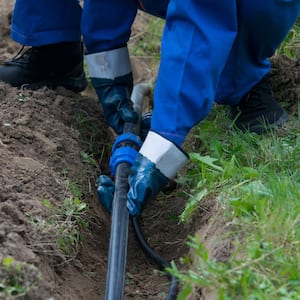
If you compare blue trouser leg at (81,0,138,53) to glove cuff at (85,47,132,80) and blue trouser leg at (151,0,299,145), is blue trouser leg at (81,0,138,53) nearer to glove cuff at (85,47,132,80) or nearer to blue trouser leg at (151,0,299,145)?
glove cuff at (85,47,132,80)

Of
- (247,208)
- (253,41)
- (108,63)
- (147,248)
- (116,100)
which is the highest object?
(253,41)

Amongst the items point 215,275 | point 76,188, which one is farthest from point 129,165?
point 215,275

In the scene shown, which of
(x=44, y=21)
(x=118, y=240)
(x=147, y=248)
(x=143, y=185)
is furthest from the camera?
(x=44, y=21)

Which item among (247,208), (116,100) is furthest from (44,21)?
(247,208)

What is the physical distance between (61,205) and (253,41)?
96 cm

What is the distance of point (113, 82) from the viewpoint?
272 centimetres

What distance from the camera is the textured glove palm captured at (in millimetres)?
2092

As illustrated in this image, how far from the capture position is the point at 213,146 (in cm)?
241

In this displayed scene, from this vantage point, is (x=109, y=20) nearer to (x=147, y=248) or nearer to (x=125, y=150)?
(x=125, y=150)

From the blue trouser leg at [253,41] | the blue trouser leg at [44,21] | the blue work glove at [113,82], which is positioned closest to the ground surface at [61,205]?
the blue work glove at [113,82]

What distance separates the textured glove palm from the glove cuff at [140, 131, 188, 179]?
17 millimetres

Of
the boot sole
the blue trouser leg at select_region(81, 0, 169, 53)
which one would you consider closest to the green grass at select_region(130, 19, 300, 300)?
the blue trouser leg at select_region(81, 0, 169, 53)

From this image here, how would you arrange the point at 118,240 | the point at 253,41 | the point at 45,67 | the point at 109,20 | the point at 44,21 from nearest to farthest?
1. the point at 118,240
2. the point at 253,41
3. the point at 109,20
4. the point at 44,21
5. the point at 45,67

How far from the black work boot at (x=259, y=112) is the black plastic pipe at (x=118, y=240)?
2.05ft
